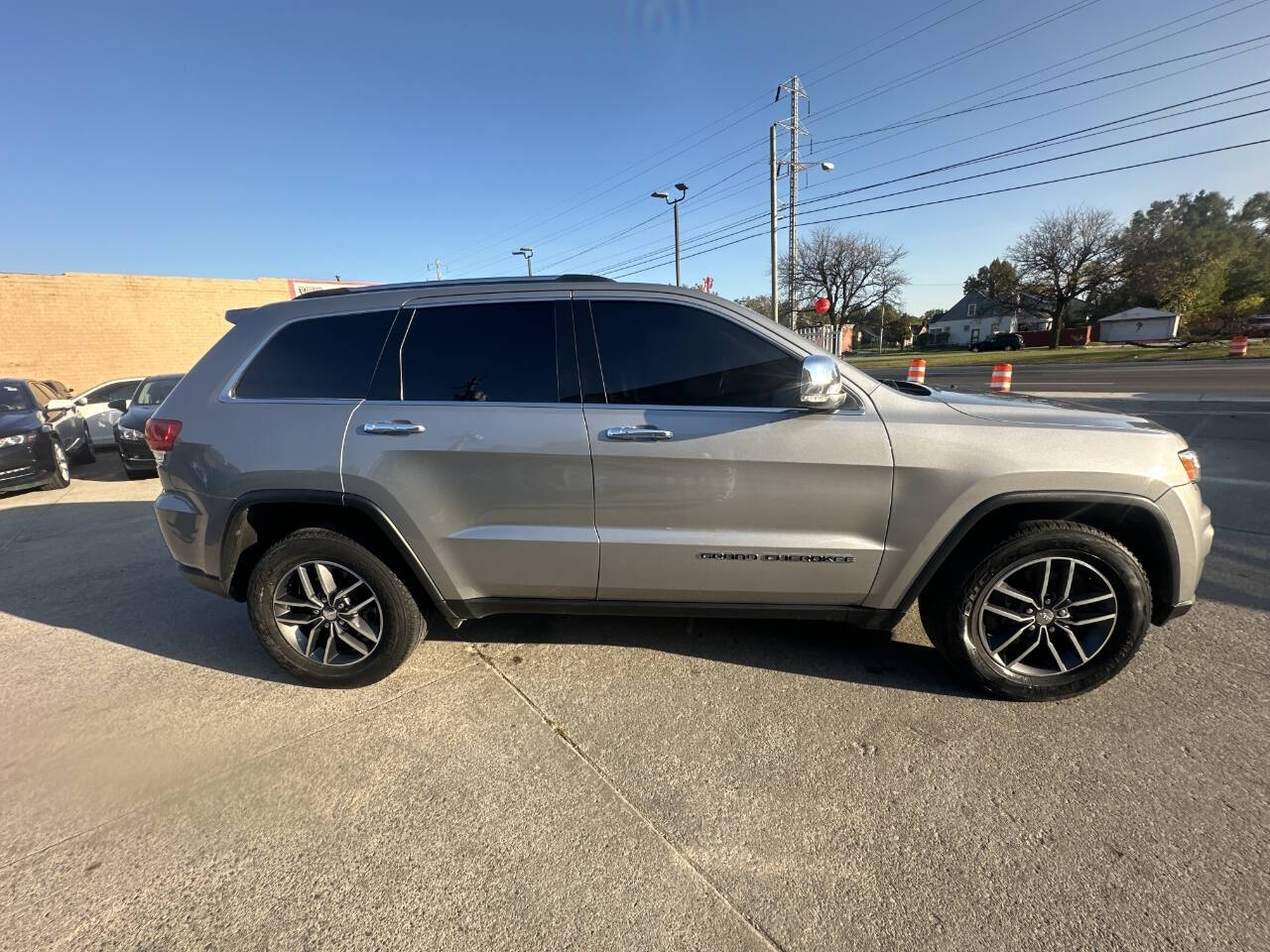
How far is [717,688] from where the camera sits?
2828 mm

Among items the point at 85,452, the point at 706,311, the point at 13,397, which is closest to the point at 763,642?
the point at 706,311

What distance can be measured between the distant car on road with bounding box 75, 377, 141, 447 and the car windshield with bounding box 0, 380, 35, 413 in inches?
97.4

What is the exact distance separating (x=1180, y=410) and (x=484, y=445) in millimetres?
12921

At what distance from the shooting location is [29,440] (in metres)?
7.52

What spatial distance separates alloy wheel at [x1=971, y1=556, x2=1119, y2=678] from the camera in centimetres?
259

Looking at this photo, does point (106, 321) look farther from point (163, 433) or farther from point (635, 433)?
point (635, 433)

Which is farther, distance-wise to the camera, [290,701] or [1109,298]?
[1109,298]

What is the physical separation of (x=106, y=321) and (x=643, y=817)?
A: 25.6 meters

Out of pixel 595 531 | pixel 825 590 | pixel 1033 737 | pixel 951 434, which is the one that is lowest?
pixel 1033 737

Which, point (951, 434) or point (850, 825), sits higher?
point (951, 434)

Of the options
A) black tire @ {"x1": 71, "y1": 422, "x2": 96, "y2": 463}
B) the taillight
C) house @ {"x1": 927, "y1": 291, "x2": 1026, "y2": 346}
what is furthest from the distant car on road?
house @ {"x1": 927, "y1": 291, "x2": 1026, "y2": 346}

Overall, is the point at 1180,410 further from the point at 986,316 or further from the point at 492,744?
the point at 986,316

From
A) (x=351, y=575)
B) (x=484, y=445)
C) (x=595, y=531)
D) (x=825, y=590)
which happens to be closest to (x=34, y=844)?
(x=351, y=575)

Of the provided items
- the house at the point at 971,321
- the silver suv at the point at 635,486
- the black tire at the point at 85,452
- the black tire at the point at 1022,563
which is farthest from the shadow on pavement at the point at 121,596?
the house at the point at 971,321
